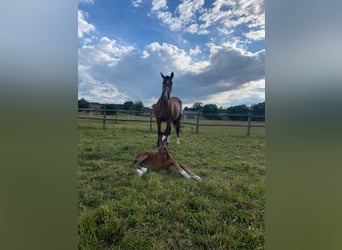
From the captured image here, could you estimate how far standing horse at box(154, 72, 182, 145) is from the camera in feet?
5.10

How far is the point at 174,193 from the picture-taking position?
4.98 ft

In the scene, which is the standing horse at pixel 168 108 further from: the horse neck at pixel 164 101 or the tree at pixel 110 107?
the tree at pixel 110 107

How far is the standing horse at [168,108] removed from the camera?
5.10 ft

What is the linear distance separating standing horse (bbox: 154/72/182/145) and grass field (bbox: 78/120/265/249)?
0.37ft

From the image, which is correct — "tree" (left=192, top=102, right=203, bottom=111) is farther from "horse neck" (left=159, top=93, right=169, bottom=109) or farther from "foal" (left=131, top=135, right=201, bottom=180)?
"foal" (left=131, top=135, right=201, bottom=180)

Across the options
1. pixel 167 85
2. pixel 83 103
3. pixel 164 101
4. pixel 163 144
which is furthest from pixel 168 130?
pixel 83 103

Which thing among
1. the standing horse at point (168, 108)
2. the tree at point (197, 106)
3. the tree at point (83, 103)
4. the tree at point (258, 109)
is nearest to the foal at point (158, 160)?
the standing horse at point (168, 108)

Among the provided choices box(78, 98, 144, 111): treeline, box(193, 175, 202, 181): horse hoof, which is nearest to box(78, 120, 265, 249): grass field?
box(193, 175, 202, 181): horse hoof

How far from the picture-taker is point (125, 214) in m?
1.43
